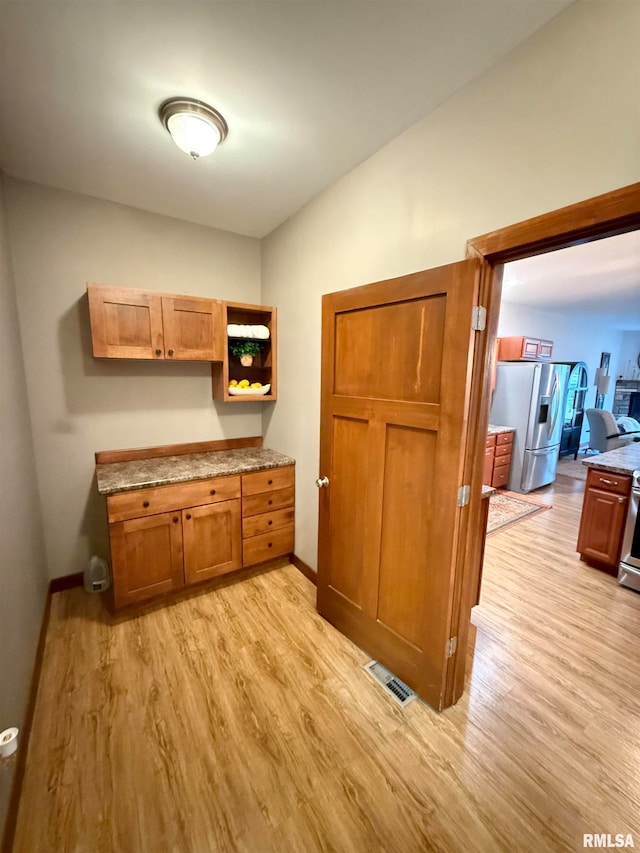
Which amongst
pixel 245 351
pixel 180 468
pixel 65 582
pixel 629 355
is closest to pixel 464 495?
pixel 180 468

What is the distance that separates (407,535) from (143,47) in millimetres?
2204

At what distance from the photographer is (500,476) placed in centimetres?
468

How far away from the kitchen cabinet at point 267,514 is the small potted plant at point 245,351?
0.90 meters

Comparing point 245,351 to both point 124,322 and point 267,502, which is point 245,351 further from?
point 267,502

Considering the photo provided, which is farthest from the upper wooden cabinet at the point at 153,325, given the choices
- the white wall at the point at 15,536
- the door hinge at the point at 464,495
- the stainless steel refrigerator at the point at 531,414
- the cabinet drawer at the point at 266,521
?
the stainless steel refrigerator at the point at 531,414

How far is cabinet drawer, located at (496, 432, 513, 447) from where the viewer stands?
4.50 m

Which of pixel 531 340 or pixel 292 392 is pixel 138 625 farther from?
pixel 531 340

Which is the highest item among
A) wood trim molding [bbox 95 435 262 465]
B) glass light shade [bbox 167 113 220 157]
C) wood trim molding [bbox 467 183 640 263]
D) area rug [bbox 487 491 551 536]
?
glass light shade [bbox 167 113 220 157]

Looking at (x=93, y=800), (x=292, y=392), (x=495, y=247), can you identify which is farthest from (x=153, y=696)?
(x=495, y=247)

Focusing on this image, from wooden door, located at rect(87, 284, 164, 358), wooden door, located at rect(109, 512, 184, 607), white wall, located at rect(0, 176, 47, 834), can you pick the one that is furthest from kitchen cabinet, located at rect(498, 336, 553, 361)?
white wall, located at rect(0, 176, 47, 834)

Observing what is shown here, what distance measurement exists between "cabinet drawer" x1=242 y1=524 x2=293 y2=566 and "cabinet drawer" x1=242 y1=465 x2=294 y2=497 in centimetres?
36

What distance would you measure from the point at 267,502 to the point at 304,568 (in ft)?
Answer: 2.00

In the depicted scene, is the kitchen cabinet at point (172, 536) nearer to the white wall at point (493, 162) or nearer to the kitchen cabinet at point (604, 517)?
the white wall at point (493, 162)

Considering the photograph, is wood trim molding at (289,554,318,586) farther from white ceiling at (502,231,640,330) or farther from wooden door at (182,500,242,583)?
white ceiling at (502,231,640,330)
